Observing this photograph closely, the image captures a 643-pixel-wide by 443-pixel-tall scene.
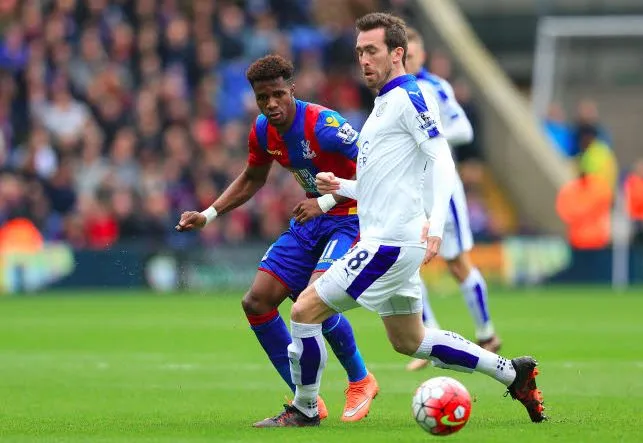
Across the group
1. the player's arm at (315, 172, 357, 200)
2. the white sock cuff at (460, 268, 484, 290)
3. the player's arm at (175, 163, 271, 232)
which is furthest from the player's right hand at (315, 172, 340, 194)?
the white sock cuff at (460, 268, 484, 290)

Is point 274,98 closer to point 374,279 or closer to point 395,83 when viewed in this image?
point 395,83

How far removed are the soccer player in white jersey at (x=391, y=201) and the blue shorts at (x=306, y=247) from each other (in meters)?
0.72

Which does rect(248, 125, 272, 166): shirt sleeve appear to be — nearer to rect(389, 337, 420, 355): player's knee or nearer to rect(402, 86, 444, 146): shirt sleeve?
rect(402, 86, 444, 146): shirt sleeve

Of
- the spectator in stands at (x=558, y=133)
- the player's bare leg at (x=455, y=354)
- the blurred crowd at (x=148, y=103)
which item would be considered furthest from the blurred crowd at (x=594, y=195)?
the player's bare leg at (x=455, y=354)

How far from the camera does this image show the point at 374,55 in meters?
8.39

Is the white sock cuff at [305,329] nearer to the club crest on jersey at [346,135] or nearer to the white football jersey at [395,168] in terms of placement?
the white football jersey at [395,168]

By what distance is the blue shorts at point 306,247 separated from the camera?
932 centimetres

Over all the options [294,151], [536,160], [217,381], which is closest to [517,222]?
[536,160]

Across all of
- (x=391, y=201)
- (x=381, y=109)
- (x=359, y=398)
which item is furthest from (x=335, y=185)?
(x=359, y=398)

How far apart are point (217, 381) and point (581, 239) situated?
14.5m

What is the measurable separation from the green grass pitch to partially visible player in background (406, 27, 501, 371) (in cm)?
50

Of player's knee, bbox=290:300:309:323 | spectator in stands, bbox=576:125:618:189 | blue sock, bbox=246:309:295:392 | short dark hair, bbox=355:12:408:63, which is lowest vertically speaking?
spectator in stands, bbox=576:125:618:189

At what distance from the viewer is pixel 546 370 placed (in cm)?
1238

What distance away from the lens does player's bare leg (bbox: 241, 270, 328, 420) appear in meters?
9.25
